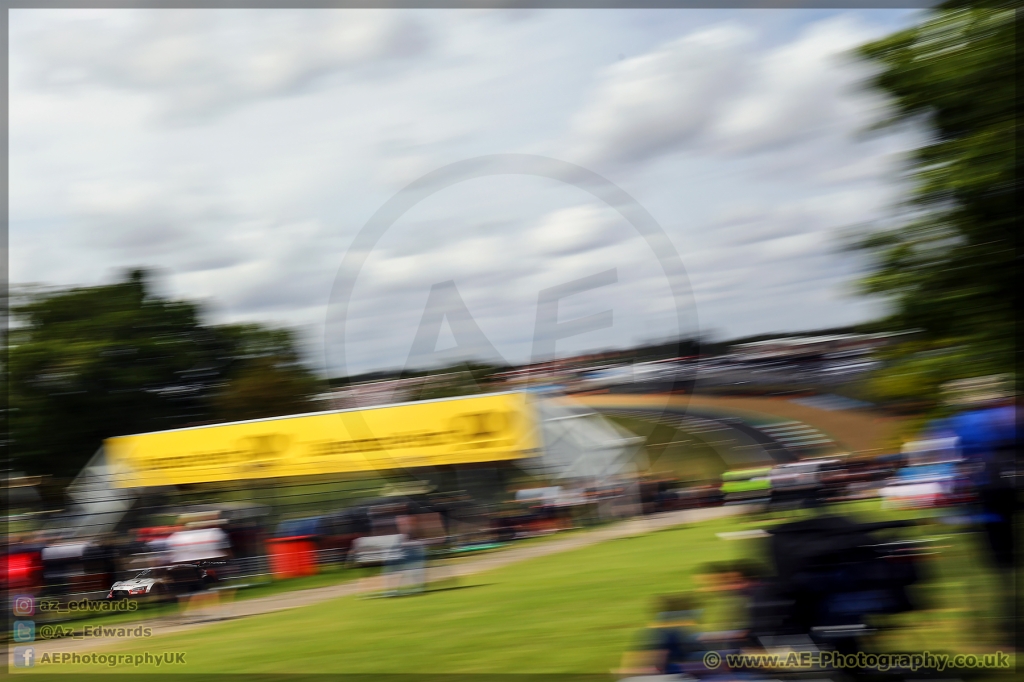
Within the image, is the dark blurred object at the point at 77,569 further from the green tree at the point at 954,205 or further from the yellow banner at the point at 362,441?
the green tree at the point at 954,205

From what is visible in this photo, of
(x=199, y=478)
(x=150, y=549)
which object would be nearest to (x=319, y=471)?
(x=199, y=478)

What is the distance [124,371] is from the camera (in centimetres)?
2816

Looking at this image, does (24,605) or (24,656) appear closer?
(24,656)

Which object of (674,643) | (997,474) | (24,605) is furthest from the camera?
(24,605)

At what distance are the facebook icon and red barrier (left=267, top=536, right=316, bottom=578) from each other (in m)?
4.62

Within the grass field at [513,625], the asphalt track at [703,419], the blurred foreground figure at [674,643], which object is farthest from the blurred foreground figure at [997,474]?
the asphalt track at [703,419]

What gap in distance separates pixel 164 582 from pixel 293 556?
333 cm

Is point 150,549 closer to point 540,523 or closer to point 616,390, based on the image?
point 540,523

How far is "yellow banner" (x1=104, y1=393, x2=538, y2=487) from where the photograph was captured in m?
12.4

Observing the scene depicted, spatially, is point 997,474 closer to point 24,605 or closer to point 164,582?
point 164,582

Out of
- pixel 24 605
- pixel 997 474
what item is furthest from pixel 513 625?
pixel 24 605

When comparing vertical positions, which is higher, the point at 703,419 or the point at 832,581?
the point at 703,419

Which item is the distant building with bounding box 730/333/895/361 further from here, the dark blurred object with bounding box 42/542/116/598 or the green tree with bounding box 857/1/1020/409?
the dark blurred object with bounding box 42/542/116/598

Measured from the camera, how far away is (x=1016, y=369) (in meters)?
8.01
